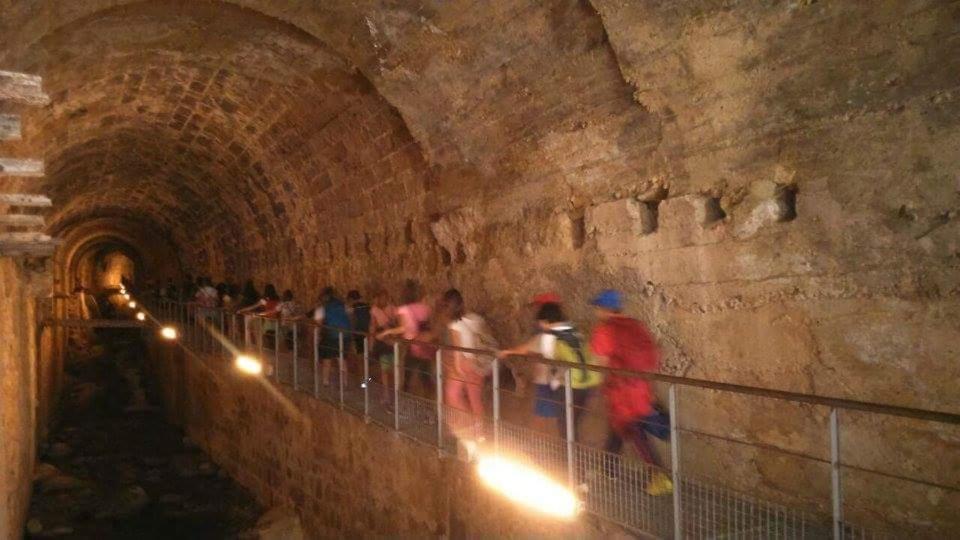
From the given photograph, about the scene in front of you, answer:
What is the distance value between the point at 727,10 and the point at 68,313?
86.8 feet

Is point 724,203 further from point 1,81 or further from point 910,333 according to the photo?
point 1,81

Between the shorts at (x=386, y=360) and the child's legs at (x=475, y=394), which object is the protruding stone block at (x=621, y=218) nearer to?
the child's legs at (x=475, y=394)

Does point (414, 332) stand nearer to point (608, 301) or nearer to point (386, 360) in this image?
point (386, 360)

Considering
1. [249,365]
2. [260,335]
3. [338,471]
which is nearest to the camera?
[338,471]

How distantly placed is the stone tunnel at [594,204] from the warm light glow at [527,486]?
12 centimetres

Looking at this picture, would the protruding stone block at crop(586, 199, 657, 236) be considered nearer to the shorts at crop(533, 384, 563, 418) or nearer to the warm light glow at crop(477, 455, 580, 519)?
the shorts at crop(533, 384, 563, 418)

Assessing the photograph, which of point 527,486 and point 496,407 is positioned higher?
point 496,407

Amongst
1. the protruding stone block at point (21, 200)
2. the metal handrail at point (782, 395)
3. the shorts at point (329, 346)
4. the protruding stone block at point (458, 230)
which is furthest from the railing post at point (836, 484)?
the shorts at point (329, 346)

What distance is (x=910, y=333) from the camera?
4223 millimetres

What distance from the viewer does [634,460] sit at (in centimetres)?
444

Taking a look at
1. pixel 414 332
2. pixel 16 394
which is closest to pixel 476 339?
pixel 414 332

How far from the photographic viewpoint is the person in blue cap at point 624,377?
4914 mm

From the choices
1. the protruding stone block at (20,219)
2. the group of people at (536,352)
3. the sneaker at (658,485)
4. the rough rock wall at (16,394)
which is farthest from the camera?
the rough rock wall at (16,394)

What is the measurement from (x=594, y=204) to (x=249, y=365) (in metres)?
6.45
